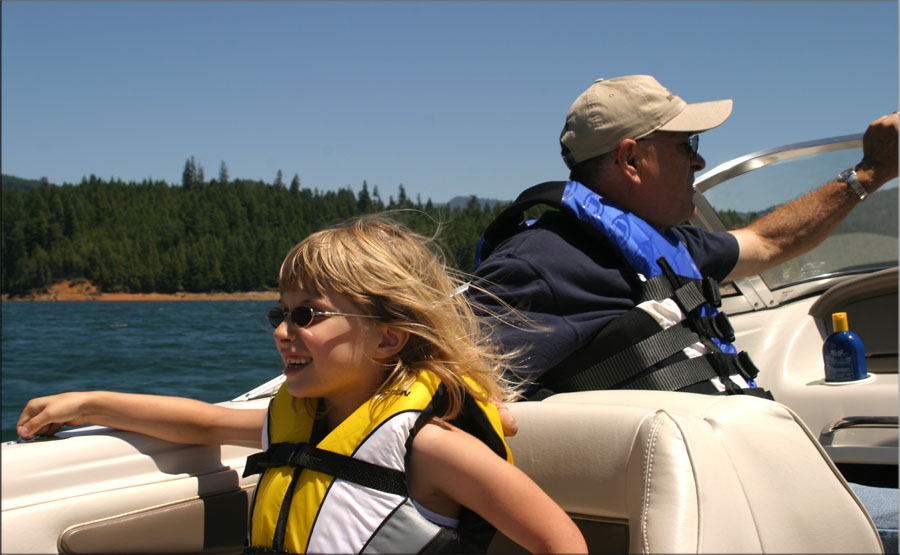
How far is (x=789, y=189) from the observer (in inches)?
134

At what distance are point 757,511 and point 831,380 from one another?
194 cm

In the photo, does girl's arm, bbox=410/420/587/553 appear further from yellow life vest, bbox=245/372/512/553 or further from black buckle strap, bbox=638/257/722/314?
black buckle strap, bbox=638/257/722/314

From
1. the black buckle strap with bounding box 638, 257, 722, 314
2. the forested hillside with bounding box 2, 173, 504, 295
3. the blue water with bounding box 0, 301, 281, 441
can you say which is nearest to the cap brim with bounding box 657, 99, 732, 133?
the black buckle strap with bounding box 638, 257, 722, 314

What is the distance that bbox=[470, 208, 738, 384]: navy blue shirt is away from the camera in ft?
6.05

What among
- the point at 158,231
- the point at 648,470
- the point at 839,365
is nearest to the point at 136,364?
the point at 839,365

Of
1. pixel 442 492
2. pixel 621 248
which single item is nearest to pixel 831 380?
pixel 621 248

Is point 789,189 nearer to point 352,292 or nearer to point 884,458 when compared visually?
point 884,458

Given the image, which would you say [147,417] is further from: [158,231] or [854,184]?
[158,231]

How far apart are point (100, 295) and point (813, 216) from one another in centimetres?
7550

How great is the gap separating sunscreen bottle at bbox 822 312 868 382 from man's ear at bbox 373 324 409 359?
2050 mm

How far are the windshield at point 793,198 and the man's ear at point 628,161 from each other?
4.12 ft

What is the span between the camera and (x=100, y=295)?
231ft

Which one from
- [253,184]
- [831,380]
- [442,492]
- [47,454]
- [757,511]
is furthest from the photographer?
[253,184]

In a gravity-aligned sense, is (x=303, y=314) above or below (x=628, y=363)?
above
